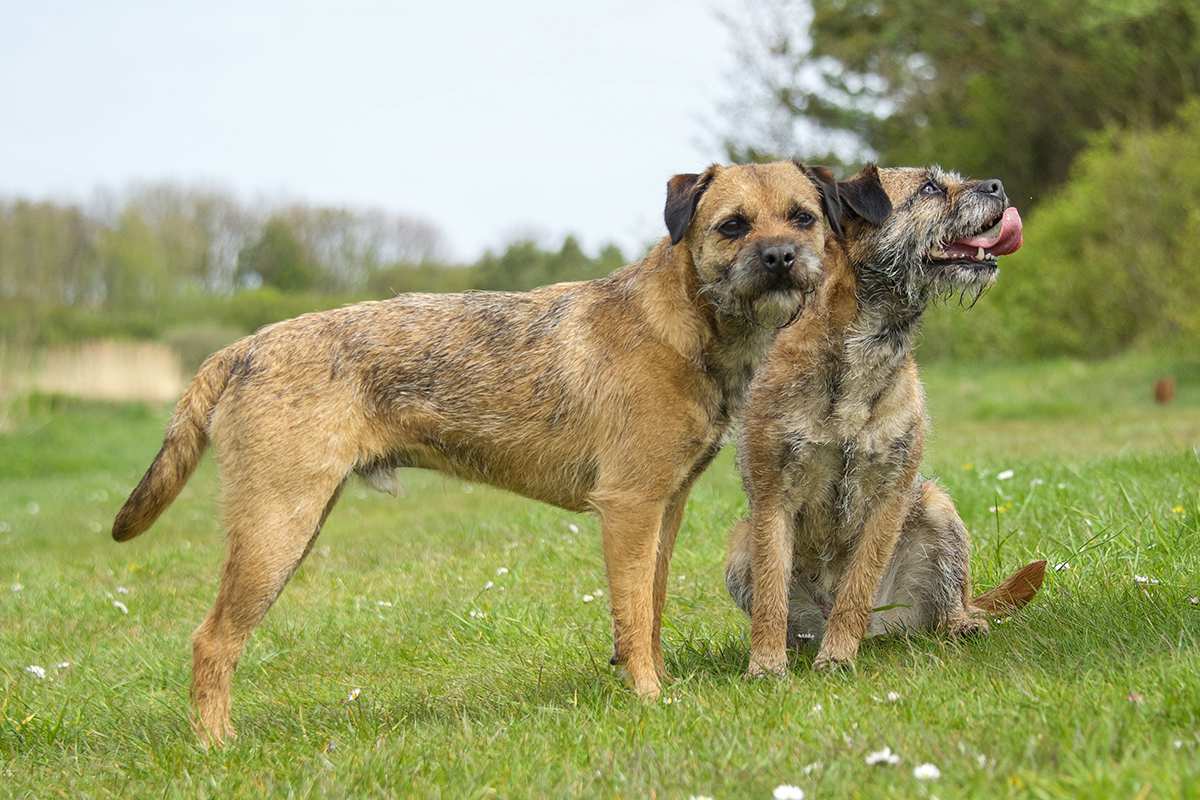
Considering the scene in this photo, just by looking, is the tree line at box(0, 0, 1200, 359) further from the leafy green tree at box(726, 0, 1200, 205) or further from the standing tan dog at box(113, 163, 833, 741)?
the standing tan dog at box(113, 163, 833, 741)

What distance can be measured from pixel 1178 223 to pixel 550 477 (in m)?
21.8

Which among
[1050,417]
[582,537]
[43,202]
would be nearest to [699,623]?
[582,537]

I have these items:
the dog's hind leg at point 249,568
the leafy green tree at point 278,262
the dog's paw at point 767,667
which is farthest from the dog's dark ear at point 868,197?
the leafy green tree at point 278,262

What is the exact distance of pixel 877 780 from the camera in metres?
3.07

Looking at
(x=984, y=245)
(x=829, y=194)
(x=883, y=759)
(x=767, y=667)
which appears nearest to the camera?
(x=883, y=759)

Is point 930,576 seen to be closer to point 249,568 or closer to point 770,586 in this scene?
point 770,586

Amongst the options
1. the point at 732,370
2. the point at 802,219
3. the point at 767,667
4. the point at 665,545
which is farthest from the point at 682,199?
the point at 767,667

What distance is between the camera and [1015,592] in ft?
16.5

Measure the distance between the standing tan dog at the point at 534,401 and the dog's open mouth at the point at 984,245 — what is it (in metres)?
0.51

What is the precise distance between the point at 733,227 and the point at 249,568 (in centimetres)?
231

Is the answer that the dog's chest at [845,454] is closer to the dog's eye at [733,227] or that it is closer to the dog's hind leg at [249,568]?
the dog's eye at [733,227]

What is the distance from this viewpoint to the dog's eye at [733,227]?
4820mm

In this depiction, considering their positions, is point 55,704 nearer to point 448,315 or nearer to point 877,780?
point 448,315

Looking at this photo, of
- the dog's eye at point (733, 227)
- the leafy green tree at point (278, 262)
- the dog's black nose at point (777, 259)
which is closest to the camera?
the dog's black nose at point (777, 259)
